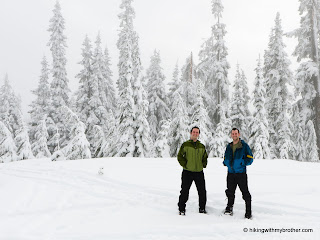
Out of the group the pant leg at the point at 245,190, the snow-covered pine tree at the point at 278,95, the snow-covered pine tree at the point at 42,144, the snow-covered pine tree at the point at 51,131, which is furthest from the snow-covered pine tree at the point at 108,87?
the pant leg at the point at 245,190

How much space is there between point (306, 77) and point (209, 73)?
10111 millimetres

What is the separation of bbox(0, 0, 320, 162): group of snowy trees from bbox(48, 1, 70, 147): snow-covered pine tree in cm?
12

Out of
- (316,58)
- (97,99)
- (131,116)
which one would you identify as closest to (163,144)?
(131,116)

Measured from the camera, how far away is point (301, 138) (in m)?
21.7

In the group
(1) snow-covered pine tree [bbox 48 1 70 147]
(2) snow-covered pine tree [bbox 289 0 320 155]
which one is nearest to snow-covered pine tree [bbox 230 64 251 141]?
(2) snow-covered pine tree [bbox 289 0 320 155]

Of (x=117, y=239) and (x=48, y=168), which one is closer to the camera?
(x=117, y=239)

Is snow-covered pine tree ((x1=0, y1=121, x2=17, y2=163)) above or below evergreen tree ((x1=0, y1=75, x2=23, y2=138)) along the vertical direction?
below

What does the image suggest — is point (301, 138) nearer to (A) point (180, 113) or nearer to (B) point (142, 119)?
(A) point (180, 113)

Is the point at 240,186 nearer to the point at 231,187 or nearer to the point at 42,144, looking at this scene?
the point at 231,187

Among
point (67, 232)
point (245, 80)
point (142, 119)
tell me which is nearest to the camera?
point (67, 232)

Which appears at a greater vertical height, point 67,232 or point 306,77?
point 306,77

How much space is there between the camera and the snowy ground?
16.0 ft

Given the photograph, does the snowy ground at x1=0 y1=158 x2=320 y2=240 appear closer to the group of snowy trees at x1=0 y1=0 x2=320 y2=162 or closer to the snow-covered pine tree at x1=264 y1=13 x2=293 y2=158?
the group of snowy trees at x1=0 y1=0 x2=320 y2=162

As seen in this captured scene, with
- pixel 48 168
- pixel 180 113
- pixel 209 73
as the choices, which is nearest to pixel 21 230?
pixel 48 168
